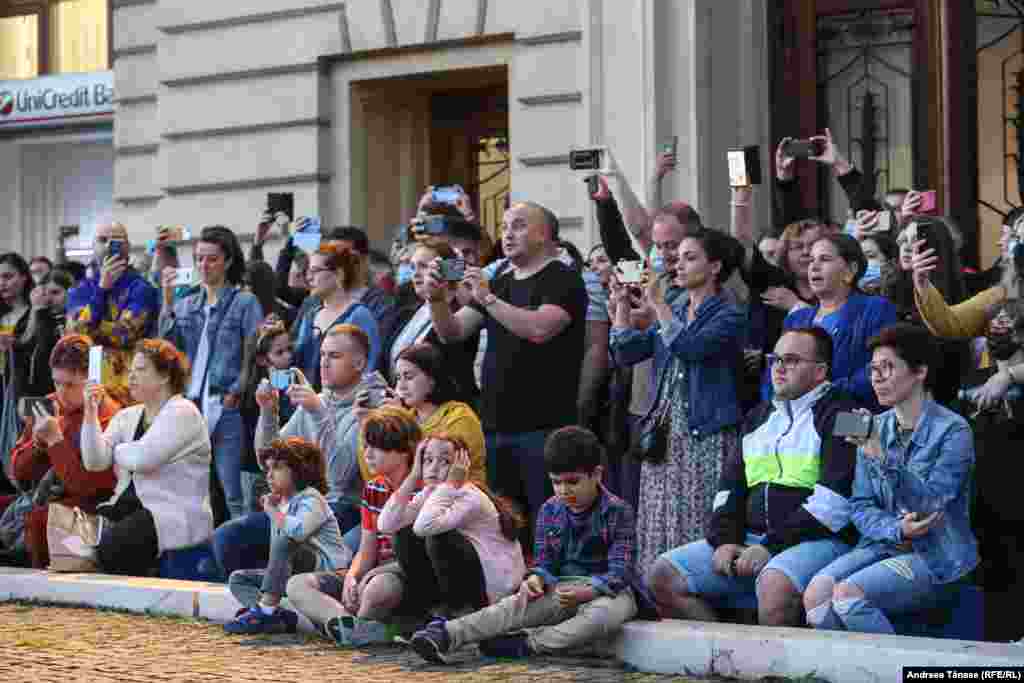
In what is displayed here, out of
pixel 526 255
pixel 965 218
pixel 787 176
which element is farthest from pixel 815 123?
pixel 526 255

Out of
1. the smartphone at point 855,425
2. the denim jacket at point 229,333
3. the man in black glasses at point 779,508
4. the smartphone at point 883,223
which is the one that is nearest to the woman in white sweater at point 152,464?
the denim jacket at point 229,333

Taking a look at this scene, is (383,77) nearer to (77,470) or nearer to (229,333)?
(229,333)

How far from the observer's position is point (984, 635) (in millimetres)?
8039

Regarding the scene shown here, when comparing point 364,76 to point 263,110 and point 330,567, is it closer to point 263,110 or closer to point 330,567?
point 263,110

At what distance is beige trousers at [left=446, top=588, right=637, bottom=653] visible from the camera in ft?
26.5

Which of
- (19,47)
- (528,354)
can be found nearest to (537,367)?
(528,354)

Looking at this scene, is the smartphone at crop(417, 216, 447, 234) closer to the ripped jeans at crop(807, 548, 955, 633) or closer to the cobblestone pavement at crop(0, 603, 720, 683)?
the cobblestone pavement at crop(0, 603, 720, 683)

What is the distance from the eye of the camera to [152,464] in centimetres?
1043

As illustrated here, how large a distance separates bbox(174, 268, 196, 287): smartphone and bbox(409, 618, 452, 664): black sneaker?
437 centimetres

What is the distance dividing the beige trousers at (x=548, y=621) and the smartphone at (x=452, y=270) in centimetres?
172

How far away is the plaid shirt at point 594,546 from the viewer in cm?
829

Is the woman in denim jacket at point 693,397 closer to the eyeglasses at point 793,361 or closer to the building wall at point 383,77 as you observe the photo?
the eyeglasses at point 793,361

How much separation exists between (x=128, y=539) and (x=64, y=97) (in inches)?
480

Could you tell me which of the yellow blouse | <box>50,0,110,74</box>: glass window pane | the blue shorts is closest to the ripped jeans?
the blue shorts
